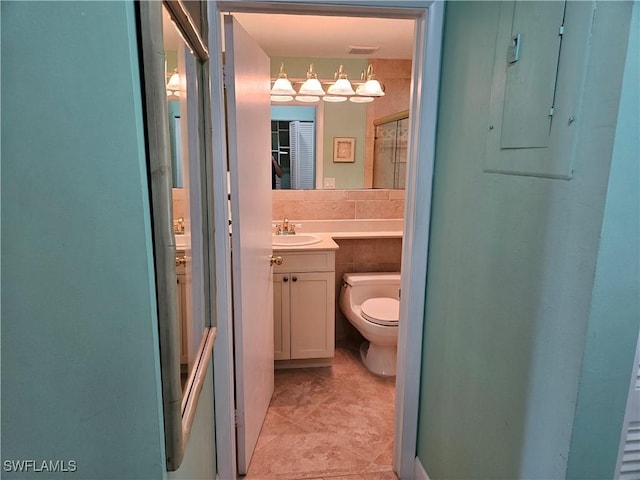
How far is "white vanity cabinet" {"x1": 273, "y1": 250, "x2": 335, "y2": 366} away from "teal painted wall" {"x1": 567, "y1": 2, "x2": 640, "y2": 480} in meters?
1.87

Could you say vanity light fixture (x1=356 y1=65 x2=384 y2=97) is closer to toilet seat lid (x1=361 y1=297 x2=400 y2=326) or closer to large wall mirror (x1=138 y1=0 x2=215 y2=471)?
toilet seat lid (x1=361 y1=297 x2=400 y2=326)

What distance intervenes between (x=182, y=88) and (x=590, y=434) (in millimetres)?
1275

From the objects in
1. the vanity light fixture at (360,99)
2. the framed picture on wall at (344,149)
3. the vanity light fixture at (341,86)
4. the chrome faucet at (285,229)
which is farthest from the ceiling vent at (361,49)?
the chrome faucet at (285,229)

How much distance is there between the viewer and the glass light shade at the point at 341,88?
2932 mm

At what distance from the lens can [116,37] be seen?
2.23 feet

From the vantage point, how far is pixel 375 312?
2.71m

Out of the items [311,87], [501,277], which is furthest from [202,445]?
[311,87]

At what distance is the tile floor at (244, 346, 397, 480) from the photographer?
1.96 metres

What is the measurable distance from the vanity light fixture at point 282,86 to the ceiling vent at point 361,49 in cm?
49

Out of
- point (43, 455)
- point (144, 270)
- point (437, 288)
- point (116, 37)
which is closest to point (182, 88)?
point (116, 37)

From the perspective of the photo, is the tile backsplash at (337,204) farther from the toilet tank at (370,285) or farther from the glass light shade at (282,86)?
the glass light shade at (282,86)

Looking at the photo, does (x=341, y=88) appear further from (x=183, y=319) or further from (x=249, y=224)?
(x=183, y=319)

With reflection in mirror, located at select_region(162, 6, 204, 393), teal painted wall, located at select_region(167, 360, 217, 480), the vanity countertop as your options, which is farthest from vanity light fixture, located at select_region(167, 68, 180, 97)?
the vanity countertop

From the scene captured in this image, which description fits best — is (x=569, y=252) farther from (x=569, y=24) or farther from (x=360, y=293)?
(x=360, y=293)
